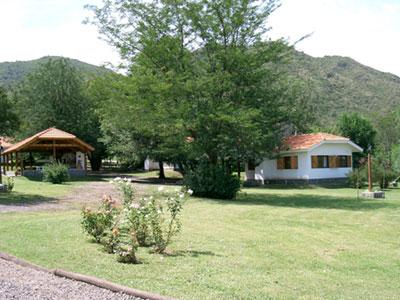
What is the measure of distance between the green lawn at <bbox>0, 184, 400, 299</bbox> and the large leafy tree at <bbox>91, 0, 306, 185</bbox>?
25.1 ft

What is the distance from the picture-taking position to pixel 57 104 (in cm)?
4691

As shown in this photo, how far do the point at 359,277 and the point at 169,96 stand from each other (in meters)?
15.8

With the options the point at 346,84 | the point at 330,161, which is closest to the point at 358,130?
the point at 330,161

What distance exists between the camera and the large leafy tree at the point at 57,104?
46.7 m

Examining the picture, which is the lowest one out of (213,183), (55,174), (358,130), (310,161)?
(213,183)

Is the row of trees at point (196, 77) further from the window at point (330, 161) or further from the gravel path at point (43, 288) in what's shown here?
the gravel path at point (43, 288)

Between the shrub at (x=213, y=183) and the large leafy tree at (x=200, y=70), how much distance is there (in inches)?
41.0

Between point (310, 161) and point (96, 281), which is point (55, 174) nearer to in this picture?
point (310, 161)

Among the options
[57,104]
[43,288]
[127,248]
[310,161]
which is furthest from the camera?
[57,104]

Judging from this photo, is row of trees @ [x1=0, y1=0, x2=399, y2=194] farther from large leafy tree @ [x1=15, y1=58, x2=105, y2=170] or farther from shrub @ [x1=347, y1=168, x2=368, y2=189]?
large leafy tree @ [x1=15, y1=58, x2=105, y2=170]

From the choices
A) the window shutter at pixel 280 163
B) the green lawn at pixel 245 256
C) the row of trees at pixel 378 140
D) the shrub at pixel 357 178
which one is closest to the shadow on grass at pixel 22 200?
the green lawn at pixel 245 256

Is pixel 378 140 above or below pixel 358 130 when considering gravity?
below

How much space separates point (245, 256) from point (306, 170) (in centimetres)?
2786

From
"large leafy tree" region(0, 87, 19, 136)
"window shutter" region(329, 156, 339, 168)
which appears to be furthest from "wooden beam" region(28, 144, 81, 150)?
"window shutter" region(329, 156, 339, 168)
